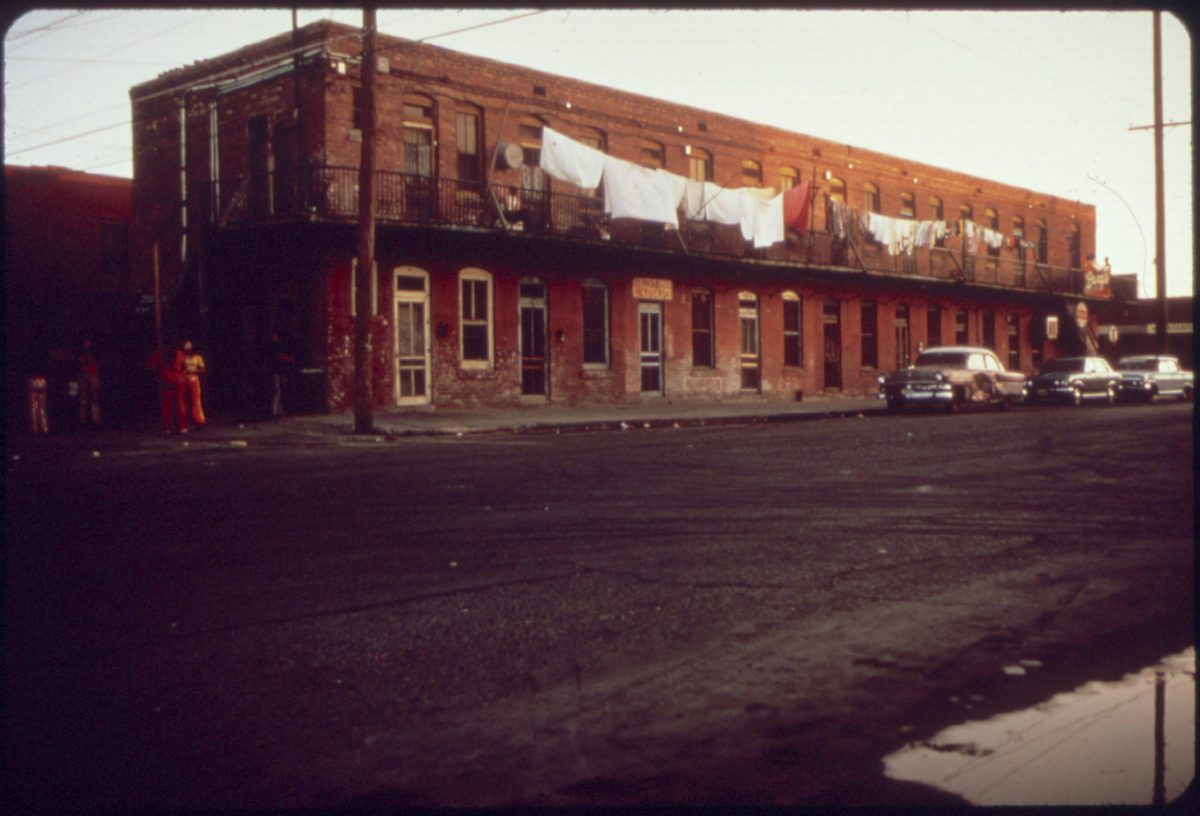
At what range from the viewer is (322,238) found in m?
24.2

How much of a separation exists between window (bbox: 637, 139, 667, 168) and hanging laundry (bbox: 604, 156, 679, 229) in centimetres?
365

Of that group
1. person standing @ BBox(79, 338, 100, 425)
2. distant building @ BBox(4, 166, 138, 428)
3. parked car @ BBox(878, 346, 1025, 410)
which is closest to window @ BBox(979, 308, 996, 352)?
parked car @ BBox(878, 346, 1025, 410)

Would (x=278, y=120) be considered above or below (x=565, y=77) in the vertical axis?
below

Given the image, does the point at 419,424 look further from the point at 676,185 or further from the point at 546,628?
the point at 546,628

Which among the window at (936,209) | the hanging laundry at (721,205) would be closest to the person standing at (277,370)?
the hanging laundry at (721,205)

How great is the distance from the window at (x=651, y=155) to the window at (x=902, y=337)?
497 inches

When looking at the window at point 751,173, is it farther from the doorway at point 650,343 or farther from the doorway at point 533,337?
the doorway at point 533,337

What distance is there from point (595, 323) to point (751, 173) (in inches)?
336

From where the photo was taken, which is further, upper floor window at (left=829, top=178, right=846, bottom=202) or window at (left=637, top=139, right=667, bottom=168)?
upper floor window at (left=829, top=178, right=846, bottom=202)

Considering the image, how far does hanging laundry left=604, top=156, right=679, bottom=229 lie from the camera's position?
87.7ft

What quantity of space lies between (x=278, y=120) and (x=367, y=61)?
25.8 ft

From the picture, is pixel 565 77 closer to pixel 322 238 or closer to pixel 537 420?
pixel 322 238

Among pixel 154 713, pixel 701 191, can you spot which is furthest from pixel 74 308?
pixel 154 713

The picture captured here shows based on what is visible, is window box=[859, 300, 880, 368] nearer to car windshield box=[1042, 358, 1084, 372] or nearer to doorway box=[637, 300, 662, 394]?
car windshield box=[1042, 358, 1084, 372]
